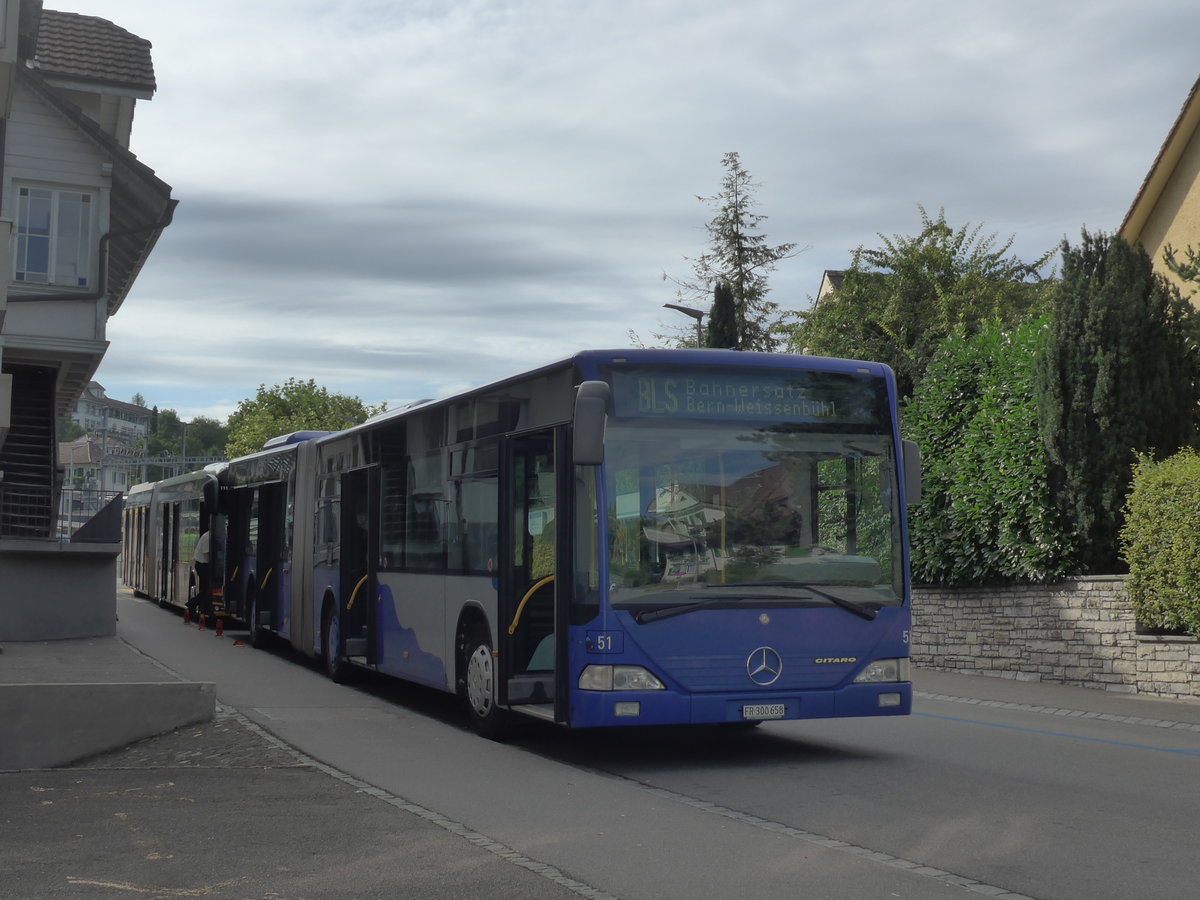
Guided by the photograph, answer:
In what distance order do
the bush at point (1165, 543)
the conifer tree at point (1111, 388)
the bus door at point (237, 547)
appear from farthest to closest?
the bus door at point (237, 547) → the conifer tree at point (1111, 388) → the bush at point (1165, 543)

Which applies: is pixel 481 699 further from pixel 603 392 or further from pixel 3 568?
pixel 3 568

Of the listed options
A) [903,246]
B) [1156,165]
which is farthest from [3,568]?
[903,246]

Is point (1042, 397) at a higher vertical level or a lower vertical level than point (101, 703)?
higher

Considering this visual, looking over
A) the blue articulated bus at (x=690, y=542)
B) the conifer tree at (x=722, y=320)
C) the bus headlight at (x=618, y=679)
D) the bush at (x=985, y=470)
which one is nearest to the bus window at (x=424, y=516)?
the blue articulated bus at (x=690, y=542)

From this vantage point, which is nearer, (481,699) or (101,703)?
(101,703)

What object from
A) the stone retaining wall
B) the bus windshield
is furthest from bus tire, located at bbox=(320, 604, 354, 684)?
the stone retaining wall

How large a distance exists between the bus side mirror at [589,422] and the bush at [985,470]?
409 inches

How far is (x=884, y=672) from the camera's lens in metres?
11.6

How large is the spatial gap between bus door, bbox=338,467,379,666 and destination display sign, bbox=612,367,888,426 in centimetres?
609

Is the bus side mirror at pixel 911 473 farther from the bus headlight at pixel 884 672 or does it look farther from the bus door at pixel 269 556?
the bus door at pixel 269 556

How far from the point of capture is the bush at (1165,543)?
16.8m

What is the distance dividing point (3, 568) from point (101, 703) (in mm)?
14163

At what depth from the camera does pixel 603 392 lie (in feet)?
34.9

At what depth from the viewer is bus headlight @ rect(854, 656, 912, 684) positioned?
37.8 feet
